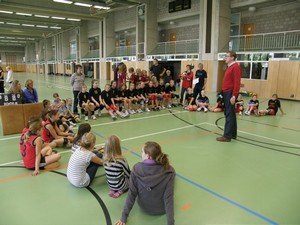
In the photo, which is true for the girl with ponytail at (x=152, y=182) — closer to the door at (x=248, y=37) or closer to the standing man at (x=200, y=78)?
the standing man at (x=200, y=78)

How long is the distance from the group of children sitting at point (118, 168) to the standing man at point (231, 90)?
Result: 3228mm

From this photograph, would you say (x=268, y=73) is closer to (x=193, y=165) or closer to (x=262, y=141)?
(x=262, y=141)

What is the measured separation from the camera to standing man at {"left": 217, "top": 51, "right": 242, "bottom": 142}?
17.4ft

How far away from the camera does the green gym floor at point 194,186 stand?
2740mm

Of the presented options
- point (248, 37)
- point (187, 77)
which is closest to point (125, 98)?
point (187, 77)

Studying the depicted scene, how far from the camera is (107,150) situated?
3021mm

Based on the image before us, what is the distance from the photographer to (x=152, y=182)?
246 cm

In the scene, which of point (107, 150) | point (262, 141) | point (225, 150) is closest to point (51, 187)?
point (107, 150)

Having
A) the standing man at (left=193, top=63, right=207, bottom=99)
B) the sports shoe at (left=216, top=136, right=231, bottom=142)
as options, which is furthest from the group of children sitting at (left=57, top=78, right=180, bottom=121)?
the sports shoe at (left=216, top=136, right=231, bottom=142)

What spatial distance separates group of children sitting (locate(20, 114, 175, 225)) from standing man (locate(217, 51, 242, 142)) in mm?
3228

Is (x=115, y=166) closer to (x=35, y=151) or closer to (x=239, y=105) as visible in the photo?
(x=35, y=151)

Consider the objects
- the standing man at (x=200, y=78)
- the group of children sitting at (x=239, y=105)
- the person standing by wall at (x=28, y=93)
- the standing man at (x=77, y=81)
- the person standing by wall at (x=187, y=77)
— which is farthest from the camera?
the person standing by wall at (x=187, y=77)

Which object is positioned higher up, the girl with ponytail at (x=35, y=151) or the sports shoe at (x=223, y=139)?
the girl with ponytail at (x=35, y=151)

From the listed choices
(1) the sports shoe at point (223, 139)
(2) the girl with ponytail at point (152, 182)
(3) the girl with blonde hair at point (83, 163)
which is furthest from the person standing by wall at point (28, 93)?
(2) the girl with ponytail at point (152, 182)
